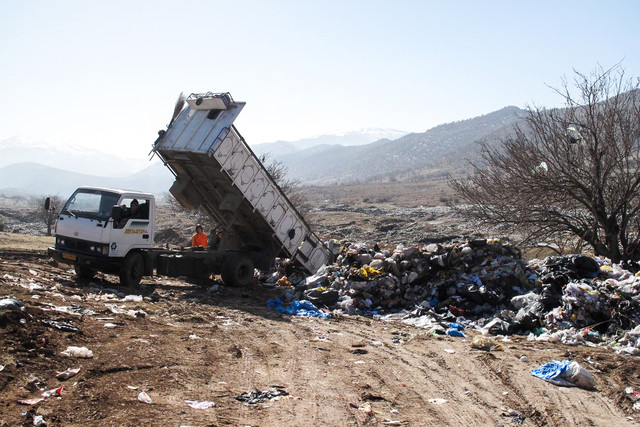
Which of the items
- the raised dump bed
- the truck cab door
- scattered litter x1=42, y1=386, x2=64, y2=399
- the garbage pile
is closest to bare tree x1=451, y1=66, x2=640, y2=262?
the garbage pile

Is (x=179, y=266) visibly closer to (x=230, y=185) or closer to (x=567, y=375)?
(x=230, y=185)

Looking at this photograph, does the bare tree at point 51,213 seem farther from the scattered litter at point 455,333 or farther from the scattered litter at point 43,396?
the scattered litter at point 455,333

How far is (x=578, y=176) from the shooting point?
11.9 m

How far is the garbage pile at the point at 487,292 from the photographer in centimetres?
817

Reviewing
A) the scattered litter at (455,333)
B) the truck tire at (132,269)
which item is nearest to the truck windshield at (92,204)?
the truck tire at (132,269)

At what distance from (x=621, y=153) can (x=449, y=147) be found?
189m

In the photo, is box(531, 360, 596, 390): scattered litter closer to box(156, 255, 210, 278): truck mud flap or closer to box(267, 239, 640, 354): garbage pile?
box(267, 239, 640, 354): garbage pile

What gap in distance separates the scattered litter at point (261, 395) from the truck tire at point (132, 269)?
598 cm

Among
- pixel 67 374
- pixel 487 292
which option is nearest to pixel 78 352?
pixel 67 374

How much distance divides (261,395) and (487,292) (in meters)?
5.97

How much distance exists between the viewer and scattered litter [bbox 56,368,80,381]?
15.7 feet

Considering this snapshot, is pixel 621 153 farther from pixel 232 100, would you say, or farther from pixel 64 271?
pixel 64 271

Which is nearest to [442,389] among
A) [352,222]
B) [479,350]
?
[479,350]

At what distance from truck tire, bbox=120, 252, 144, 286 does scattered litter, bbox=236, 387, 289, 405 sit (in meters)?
5.98
